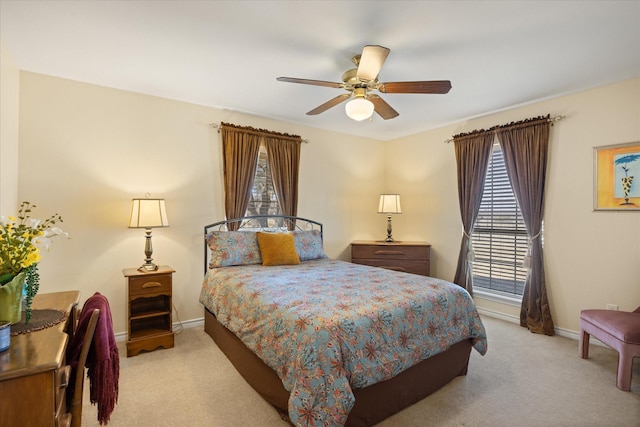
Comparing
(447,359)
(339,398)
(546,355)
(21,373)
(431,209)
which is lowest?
(546,355)

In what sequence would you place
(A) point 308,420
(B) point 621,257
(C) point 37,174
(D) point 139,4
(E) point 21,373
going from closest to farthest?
(E) point 21,373, (A) point 308,420, (D) point 139,4, (C) point 37,174, (B) point 621,257

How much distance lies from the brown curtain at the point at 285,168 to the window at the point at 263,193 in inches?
3.1

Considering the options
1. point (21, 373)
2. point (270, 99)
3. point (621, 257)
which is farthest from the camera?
point (270, 99)

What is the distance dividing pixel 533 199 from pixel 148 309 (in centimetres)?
440

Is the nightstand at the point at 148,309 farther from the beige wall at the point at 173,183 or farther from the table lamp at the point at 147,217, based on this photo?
the beige wall at the point at 173,183

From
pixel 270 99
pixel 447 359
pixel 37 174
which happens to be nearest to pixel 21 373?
pixel 447 359

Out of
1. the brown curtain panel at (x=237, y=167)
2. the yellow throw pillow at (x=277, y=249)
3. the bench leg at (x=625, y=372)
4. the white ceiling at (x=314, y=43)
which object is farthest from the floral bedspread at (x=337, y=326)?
the white ceiling at (x=314, y=43)

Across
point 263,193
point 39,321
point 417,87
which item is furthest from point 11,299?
point 263,193

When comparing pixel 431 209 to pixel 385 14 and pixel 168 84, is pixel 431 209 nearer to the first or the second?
pixel 385 14

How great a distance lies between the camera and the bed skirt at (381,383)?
6.12 feet

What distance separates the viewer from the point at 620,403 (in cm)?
214

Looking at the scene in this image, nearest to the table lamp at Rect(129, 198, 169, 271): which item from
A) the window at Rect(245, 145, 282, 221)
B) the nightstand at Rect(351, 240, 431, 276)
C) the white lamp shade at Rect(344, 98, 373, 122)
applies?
the window at Rect(245, 145, 282, 221)

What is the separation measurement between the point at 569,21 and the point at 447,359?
2.54 meters

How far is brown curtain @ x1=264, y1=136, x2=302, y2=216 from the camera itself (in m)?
4.16
